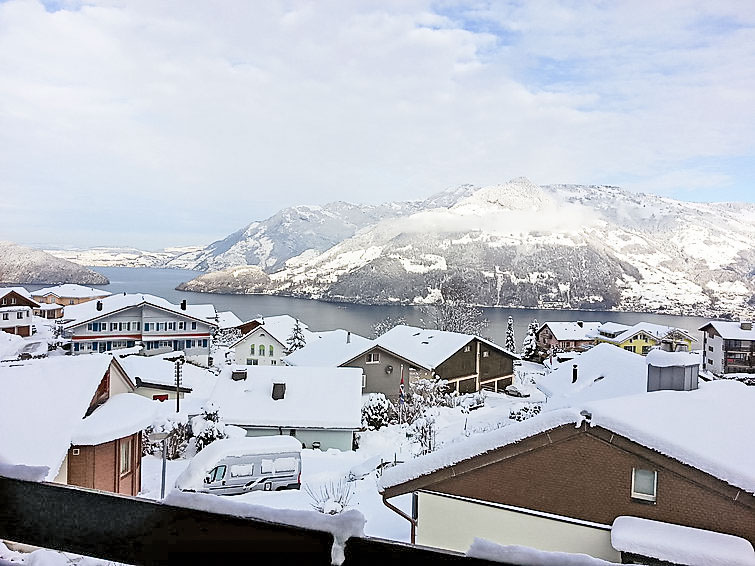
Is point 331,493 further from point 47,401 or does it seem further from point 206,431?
point 206,431

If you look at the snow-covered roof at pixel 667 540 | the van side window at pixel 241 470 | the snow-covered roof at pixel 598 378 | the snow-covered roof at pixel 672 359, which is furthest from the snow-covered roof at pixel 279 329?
the snow-covered roof at pixel 667 540

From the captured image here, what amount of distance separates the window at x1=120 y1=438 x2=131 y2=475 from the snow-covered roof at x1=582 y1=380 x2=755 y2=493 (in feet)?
14.0

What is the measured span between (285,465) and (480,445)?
363cm

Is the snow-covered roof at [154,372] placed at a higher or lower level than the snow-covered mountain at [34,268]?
lower

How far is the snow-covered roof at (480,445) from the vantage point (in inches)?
126

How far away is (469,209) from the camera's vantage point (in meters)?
86.3

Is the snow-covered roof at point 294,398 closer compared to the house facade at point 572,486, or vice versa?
the house facade at point 572,486

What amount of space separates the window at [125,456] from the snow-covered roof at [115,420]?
0.23 metres

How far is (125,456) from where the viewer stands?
5340 millimetres

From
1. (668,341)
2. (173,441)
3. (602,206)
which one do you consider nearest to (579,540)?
(173,441)

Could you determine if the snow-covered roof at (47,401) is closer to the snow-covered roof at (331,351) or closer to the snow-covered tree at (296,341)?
the snow-covered roof at (331,351)

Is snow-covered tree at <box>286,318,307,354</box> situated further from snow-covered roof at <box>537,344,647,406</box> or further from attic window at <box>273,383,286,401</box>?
snow-covered roof at <box>537,344,647,406</box>

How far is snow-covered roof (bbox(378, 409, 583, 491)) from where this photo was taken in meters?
3.21

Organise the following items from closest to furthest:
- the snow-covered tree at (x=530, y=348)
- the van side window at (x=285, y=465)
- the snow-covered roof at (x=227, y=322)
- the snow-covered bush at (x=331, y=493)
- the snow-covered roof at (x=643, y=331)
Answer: the snow-covered bush at (x=331, y=493)
the van side window at (x=285, y=465)
the snow-covered roof at (x=227, y=322)
the snow-covered roof at (x=643, y=331)
the snow-covered tree at (x=530, y=348)
